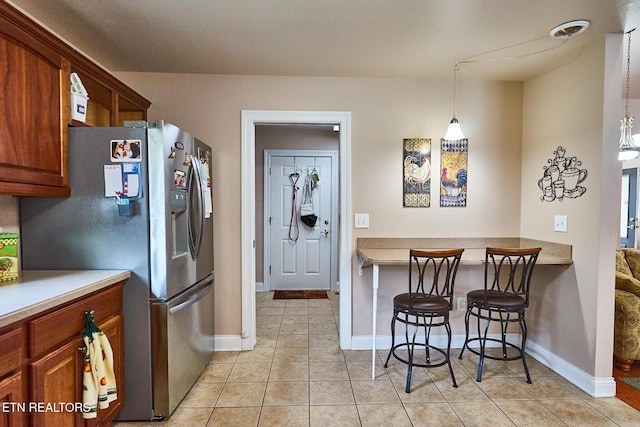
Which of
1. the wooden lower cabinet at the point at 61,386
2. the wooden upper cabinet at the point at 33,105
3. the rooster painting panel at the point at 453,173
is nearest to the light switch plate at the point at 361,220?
the rooster painting panel at the point at 453,173

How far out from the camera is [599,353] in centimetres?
210

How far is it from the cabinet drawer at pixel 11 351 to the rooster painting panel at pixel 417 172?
2523mm

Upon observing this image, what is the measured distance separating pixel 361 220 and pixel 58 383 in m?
2.15

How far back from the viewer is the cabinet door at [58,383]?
1229 mm

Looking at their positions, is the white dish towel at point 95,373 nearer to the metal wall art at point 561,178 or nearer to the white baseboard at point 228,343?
the white baseboard at point 228,343

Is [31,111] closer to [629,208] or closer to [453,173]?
[453,173]

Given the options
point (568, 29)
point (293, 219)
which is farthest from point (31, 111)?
point (293, 219)

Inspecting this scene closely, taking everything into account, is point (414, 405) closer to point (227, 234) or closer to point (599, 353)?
point (599, 353)

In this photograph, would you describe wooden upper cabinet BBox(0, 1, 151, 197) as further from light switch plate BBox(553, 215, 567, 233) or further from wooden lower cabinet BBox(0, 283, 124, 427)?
light switch plate BBox(553, 215, 567, 233)

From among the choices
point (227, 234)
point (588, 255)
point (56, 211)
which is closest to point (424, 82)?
point (588, 255)

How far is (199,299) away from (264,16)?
1.88 meters

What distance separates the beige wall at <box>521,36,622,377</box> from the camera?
206 centimetres

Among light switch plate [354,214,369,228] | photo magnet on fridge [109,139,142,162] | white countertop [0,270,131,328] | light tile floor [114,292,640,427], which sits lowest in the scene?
light tile floor [114,292,640,427]

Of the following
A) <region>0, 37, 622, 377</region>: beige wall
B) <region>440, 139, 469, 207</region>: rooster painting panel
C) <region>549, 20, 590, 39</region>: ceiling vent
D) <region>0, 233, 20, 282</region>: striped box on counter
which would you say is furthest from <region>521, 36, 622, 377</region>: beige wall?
<region>0, 233, 20, 282</region>: striped box on counter
